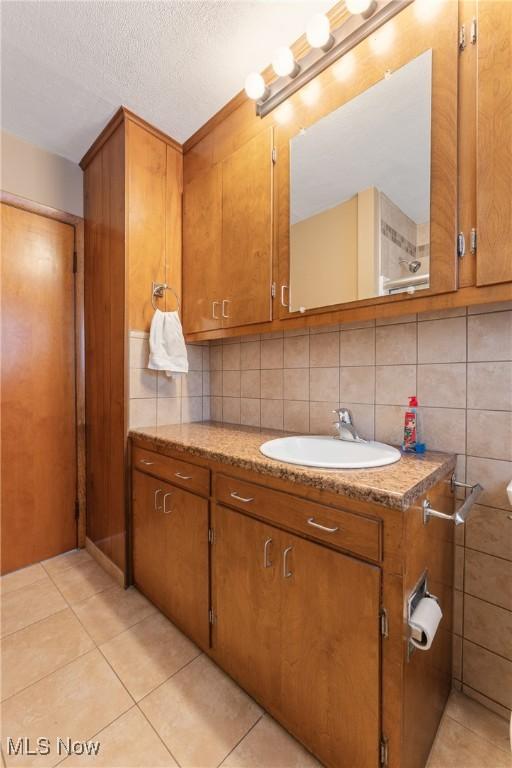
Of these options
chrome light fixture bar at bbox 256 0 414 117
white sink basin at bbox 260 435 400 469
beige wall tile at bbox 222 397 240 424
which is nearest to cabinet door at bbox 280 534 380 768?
white sink basin at bbox 260 435 400 469

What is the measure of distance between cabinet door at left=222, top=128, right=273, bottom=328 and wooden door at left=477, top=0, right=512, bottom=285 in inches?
31.1

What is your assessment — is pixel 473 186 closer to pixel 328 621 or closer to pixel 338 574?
pixel 338 574

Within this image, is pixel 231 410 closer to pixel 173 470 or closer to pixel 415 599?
pixel 173 470

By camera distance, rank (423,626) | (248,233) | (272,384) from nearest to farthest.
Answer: (423,626)
(248,233)
(272,384)

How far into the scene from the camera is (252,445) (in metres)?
1.32

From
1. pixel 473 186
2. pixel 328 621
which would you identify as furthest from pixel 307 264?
pixel 328 621

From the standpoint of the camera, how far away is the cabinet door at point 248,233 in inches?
58.2

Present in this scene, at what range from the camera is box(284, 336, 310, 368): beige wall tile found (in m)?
1.64

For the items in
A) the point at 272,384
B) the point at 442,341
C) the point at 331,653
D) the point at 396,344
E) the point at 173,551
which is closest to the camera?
the point at 331,653

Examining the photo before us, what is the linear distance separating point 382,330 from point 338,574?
0.95 meters

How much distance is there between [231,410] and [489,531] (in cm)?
135

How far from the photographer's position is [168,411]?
1.93 metres

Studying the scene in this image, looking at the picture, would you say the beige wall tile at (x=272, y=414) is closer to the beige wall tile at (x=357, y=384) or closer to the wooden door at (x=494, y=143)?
the beige wall tile at (x=357, y=384)
